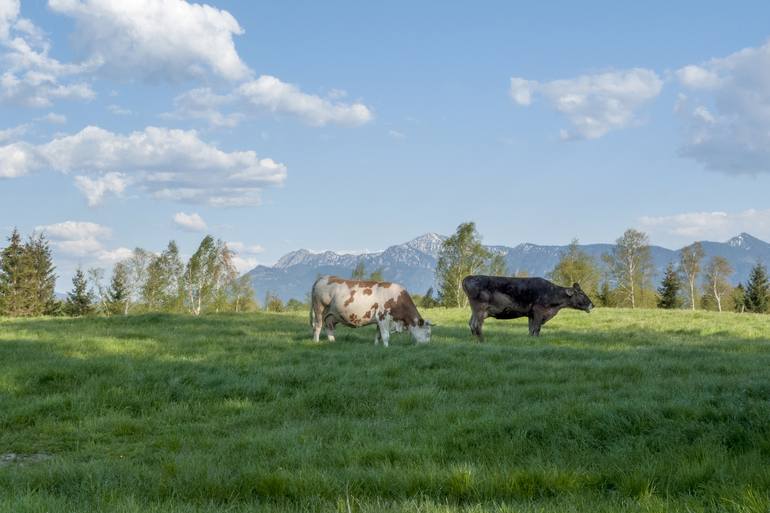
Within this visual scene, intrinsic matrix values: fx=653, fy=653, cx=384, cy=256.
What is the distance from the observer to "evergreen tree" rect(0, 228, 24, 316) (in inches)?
2637

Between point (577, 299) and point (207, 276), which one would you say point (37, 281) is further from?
point (577, 299)

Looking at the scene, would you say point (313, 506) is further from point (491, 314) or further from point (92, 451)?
point (491, 314)

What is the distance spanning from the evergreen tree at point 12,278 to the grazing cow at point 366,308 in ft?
195

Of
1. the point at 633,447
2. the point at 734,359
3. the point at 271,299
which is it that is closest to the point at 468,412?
the point at 633,447

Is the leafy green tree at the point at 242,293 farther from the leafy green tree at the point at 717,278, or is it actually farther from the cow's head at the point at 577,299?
the cow's head at the point at 577,299

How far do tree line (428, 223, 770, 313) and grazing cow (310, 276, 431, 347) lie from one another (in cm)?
5799

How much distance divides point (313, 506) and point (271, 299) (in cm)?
10784

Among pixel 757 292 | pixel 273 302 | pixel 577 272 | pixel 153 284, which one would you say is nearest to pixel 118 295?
pixel 153 284

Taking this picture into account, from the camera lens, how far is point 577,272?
84500mm

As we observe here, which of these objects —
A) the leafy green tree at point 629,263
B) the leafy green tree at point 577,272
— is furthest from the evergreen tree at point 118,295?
the leafy green tree at point 629,263

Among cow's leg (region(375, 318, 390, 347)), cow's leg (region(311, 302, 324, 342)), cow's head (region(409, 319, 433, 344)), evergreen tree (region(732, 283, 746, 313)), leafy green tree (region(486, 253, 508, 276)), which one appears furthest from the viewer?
leafy green tree (region(486, 253, 508, 276))

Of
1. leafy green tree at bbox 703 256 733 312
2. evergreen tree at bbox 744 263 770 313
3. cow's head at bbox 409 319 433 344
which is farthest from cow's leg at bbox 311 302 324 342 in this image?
leafy green tree at bbox 703 256 733 312

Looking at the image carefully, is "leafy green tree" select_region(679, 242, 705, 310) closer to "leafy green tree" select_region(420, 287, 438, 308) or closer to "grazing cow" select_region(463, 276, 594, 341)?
"leafy green tree" select_region(420, 287, 438, 308)

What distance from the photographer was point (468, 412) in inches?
353
